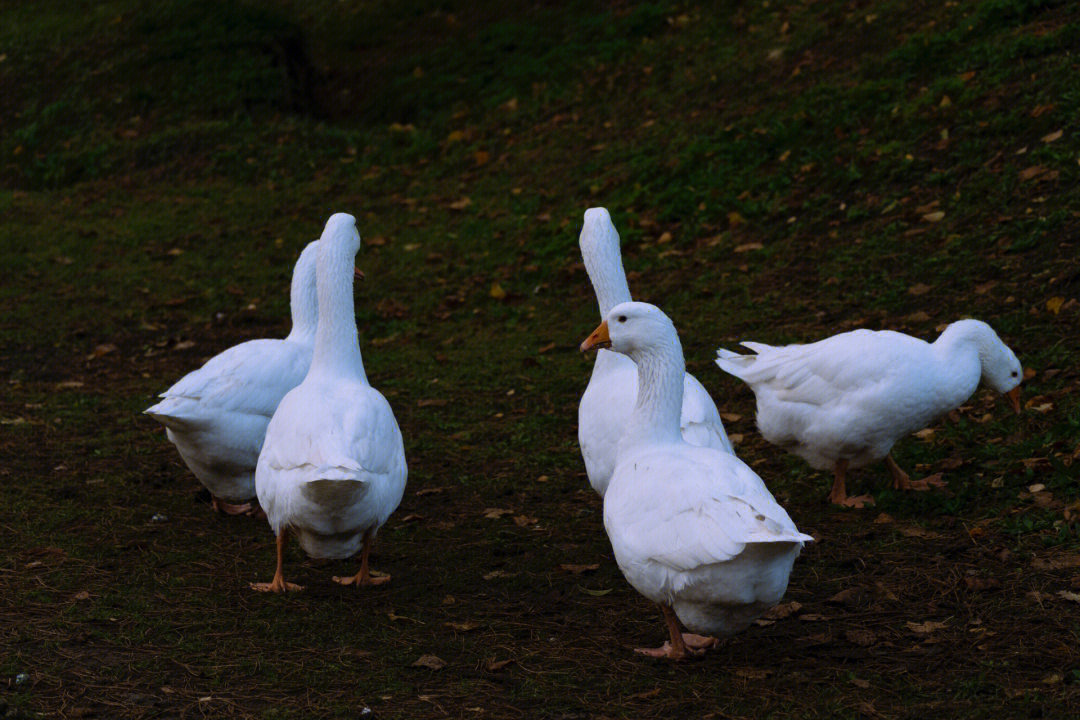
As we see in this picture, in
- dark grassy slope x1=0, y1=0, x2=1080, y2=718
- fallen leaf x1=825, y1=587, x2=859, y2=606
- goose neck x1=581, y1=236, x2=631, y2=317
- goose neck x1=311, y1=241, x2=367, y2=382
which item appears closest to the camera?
dark grassy slope x1=0, y1=0, x2=1080, y2=718

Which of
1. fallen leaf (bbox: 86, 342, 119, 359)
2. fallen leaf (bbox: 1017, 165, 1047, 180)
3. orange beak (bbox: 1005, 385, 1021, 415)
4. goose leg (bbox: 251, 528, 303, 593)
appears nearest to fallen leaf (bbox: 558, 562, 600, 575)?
goose leg (bbox: 251, 528, 303, 593)

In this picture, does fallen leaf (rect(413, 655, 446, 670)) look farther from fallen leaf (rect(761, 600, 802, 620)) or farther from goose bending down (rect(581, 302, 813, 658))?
fallen leaf (rect(761, 600, 802, 620))

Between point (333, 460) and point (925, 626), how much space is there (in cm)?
235

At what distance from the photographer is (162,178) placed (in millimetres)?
14047

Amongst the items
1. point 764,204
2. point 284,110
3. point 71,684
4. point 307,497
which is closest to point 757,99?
point 764,204

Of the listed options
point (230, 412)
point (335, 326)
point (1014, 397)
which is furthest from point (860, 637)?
point (230, 412)

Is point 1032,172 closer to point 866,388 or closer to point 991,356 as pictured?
point 991,356

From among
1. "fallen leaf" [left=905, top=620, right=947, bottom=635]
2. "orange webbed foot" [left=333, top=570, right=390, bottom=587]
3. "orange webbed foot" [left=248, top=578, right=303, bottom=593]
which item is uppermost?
"orange webbed foot" [left=333, top=570, right=390, bottom=587]

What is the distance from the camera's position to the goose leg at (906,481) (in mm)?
5878

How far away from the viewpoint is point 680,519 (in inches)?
157

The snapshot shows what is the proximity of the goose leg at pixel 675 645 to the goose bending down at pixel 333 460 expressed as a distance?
1.28 metres

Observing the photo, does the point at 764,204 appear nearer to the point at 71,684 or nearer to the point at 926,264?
the point at 926,264

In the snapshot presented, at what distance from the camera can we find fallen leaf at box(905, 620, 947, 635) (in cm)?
434

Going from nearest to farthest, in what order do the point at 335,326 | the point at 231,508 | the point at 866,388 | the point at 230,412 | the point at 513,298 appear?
the point at 335,326 → the point at 866,388 → the point at 230,412 → the point at 231,508 → the point at 513,298
